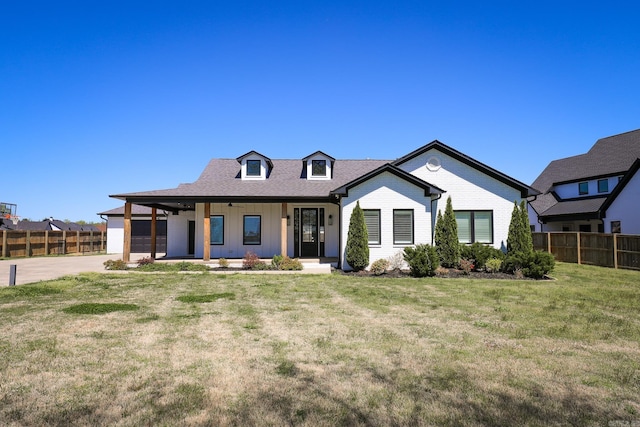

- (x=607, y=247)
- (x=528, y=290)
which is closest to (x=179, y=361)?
(x=528, y=290)

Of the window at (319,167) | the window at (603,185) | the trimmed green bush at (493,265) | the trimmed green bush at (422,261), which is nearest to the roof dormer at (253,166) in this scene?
the window at (319,167)

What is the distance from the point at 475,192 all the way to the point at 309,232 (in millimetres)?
8678

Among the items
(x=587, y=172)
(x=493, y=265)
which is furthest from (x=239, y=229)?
(x=587, y=172)

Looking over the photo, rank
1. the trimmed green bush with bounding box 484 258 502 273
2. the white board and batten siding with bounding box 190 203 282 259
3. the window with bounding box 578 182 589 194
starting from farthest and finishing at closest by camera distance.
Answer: the window with bounding box 578 182 589 194
the white board and batten siding with bounding box 190 203 282 259
the trimmed green bush with bounding box 484 258 502 273

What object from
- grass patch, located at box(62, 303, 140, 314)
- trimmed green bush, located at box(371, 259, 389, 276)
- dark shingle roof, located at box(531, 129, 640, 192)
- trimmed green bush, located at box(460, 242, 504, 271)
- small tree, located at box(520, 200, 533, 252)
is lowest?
grass patch, located at box(62, 303, 140, 314)

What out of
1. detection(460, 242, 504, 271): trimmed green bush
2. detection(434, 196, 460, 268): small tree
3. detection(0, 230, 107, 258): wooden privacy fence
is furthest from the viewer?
detection(0, 230, 107, 258): wooden privacy fence

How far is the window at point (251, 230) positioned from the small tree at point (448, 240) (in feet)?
30.6

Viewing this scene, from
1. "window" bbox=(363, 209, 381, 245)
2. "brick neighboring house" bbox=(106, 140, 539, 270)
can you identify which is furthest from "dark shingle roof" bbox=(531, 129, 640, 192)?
"window" bbox=(363, 209, 381, 245)

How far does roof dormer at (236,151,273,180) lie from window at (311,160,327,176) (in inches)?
110

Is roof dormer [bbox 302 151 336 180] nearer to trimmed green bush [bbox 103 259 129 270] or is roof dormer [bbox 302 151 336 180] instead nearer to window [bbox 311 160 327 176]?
window [bbox 311 160 327 176]

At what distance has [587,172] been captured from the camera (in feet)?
93.6

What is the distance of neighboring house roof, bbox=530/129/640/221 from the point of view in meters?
25.8

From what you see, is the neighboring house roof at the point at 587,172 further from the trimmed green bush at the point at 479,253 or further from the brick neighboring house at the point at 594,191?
the trimmed green bush at the point at 479,253

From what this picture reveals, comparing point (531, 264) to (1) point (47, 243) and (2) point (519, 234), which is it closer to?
(2) point (519, 234)
